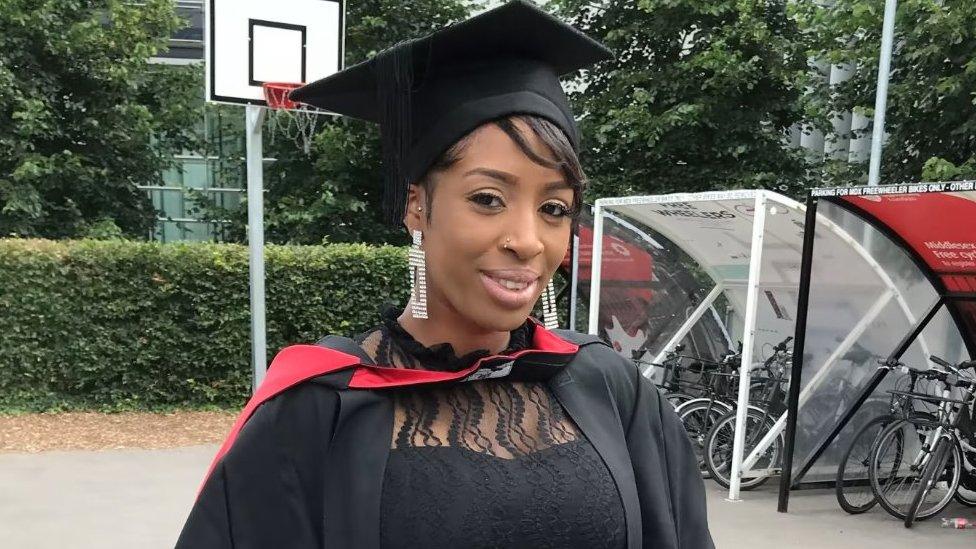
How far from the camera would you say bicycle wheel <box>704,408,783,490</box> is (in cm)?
583

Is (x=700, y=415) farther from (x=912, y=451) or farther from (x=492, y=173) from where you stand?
(x=492, y=173)

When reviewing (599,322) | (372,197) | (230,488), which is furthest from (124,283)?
(230,488)

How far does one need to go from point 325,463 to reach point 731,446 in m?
5.45

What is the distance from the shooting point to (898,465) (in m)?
5.29

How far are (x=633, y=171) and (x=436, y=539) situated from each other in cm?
922

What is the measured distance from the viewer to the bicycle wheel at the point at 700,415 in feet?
20.3

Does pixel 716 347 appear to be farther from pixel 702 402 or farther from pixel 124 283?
pixel 124 283

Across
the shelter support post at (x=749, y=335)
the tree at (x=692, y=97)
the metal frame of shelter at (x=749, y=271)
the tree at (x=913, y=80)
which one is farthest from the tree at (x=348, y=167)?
the shelter support post at (x=749, y=335)

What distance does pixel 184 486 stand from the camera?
561 centimetres

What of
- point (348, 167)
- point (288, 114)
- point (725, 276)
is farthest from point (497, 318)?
point (348, 167)

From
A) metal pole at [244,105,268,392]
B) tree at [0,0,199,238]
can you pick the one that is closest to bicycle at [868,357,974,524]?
metal pole at [244,105,268,392]

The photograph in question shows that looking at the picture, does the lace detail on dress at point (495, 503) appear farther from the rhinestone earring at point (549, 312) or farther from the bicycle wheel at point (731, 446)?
the bicycle wheel at point (731, 446)

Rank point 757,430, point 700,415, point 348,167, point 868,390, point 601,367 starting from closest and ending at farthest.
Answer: point 601,367, point 868,390, point 757,430, point 700,415, point 348,167

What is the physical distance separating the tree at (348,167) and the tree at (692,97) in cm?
226
